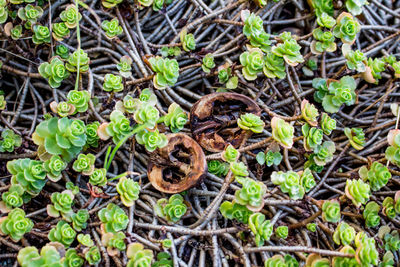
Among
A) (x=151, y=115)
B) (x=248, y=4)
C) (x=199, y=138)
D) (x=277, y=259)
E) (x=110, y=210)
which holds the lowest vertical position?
(x=277, y=259)

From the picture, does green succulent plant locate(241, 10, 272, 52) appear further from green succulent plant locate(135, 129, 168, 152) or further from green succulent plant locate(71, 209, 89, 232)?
green succulent plant locate(71, 209, 89, 232)

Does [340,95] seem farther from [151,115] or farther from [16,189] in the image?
[16,189]

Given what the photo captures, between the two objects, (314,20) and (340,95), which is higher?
(314,20)

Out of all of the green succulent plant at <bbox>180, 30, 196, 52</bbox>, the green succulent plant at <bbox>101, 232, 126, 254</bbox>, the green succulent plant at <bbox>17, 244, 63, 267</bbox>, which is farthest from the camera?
the green succulent plant at <bbox>180, 30, 196, 52</bbox>

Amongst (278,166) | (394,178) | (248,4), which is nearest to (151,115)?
(278,166)

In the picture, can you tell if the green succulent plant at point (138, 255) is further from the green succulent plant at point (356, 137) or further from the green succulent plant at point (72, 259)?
the green succulent plant at point (356, 137)

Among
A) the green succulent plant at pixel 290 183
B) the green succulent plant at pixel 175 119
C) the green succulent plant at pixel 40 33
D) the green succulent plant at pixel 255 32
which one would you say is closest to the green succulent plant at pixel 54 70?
the green succulent plant at pixel 40 33

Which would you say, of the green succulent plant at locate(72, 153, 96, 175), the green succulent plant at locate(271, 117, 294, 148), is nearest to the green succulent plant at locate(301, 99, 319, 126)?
the green succulent plant at locate(271, 117, 294, 148)

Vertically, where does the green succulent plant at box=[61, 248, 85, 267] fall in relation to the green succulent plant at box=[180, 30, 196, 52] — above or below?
below

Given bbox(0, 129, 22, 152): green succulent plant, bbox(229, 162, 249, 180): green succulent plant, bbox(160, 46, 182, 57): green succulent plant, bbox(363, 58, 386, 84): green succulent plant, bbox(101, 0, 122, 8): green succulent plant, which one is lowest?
bbox(229, 162, 249, 180): green succulent plant
